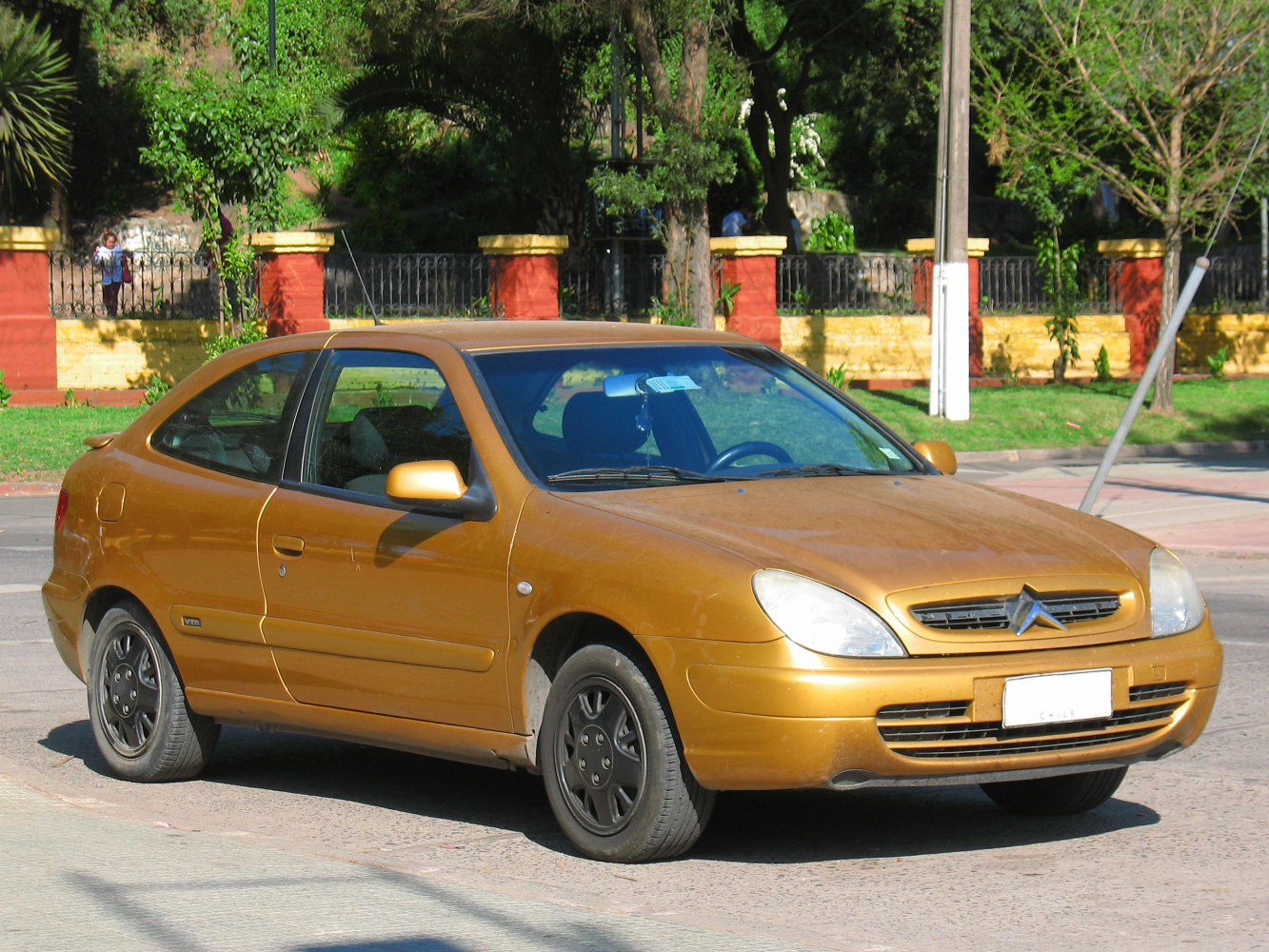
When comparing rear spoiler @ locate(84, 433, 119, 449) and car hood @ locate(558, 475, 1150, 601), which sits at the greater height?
rear spoiler @ locate(84, 433, 119, 449)

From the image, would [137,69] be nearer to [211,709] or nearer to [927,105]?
[927,105]

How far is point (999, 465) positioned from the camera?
76.4 ft

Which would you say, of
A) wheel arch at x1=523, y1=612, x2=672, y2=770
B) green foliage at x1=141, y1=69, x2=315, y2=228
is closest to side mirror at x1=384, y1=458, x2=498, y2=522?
wheel arch at x1=523, y1=612, x2=672, y2=770

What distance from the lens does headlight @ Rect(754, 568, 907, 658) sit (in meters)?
5.10

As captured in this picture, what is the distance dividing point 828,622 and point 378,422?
79.9 inches

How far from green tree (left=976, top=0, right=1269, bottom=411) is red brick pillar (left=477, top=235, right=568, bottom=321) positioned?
6.98 meters

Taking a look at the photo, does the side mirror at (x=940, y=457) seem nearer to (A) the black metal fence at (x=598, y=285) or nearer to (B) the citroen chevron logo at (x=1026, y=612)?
(B) the citroen chevron logo at (x=1026, y=612)

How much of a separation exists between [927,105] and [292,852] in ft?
128

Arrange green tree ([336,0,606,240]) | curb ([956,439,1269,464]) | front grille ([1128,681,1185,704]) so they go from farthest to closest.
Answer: green tree ([336,0,606,240]) → curb ([956,439,1269,464]) → front grille ([1128,681,1185,704])

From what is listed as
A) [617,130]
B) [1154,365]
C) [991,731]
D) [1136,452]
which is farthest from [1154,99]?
[991,731]

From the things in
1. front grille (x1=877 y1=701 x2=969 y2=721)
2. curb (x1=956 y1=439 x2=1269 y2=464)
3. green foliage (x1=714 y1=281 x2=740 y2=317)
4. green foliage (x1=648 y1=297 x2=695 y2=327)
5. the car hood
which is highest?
green foliage (x1=714 y1=281 x2=740 y2=317)

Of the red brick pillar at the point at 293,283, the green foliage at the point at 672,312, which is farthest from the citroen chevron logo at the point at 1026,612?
the red brick pillar at the point at 293,283

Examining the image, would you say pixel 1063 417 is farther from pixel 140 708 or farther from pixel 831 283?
pixel 140 708

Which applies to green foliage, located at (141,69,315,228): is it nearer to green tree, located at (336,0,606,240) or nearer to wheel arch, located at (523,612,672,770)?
green tree, located at (336,0,606,240)
